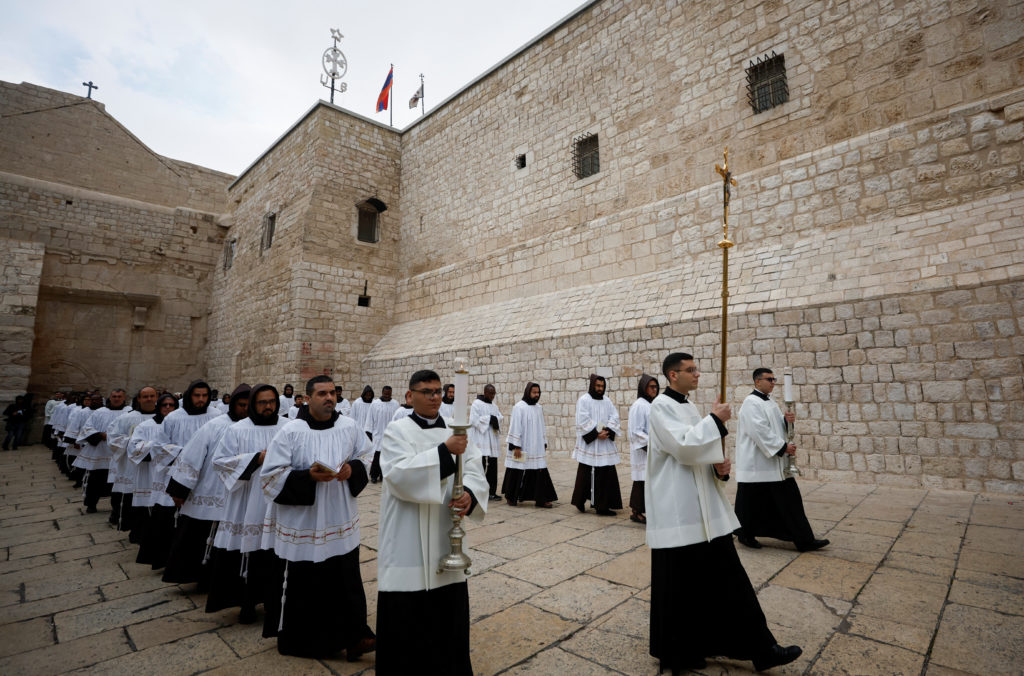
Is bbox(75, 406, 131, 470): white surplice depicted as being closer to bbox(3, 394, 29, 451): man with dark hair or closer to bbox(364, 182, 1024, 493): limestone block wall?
bbox(364, 182, 1024, 493): limestone block wall

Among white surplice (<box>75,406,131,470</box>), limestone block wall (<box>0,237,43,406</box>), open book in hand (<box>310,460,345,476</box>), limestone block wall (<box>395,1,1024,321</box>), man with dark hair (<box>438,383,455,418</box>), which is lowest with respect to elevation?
white surplice (<box>75,406,131,470</box>)

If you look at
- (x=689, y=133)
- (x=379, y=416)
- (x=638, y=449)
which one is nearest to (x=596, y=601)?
(x=638, y=449)

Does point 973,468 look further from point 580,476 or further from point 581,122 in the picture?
point 581,122

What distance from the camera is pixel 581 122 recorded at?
1125 cm

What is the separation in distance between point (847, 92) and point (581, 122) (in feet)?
17.1

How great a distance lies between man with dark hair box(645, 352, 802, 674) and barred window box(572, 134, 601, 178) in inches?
367

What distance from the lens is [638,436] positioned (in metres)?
5.63

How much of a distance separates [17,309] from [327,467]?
18.2m

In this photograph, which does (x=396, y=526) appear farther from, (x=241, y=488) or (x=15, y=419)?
(x=15, y=419)

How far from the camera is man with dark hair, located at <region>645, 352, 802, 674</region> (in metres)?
2.39

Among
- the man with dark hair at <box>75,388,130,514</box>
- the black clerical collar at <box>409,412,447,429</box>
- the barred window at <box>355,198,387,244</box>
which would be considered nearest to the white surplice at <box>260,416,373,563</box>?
the black clerical collar at <box>409,412,447,429</box>

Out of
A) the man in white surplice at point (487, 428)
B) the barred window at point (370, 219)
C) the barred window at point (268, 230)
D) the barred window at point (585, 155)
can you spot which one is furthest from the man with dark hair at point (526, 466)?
the barred window at point (268, 230)

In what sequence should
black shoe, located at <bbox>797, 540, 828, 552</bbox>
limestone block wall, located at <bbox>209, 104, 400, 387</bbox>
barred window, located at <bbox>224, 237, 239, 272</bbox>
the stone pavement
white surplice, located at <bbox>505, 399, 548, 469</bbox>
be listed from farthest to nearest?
barred window, located at <bbox>224, 237, 239, 272</bbox>
limestone block wall, located at <bbox>209, 104, 400, 387</bbox>
white surplice, located at <bbox>505, 399, 548, 469</bbox>
black shoe, located at <bbox>797, 540, 828, 552</bbox>
the stone pavement

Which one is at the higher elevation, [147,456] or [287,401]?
[287,401]
